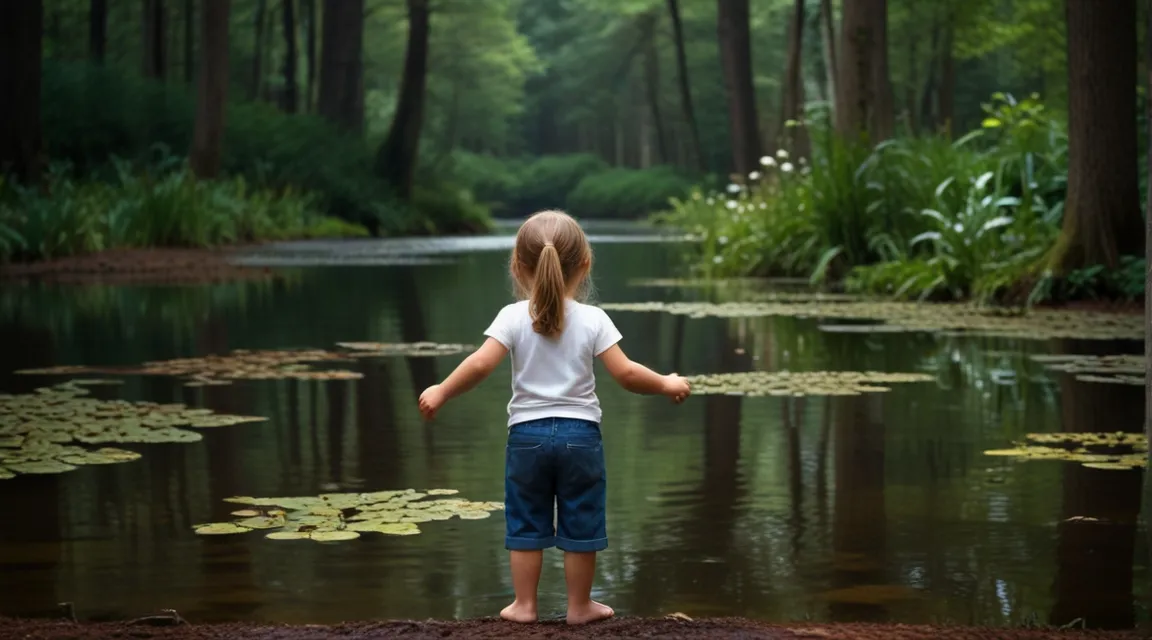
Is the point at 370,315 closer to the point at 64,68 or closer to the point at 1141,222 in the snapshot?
the point at 1141,222

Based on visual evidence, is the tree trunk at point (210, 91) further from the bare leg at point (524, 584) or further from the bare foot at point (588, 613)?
the bare foot at point (588, 613)

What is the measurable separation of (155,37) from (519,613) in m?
42.2

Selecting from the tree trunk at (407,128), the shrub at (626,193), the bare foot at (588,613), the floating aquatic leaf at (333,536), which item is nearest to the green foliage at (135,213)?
the tree trunk at (407,128)

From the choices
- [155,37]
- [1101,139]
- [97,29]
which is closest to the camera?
[1101,139]

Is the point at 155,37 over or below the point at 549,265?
over

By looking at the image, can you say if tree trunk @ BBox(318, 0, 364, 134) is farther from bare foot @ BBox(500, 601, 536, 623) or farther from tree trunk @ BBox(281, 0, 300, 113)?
bare foot @ BBox(500, 601, 536, 623)

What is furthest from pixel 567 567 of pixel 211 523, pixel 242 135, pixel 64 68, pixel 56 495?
pixel 242 135

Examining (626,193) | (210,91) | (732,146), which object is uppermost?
(210,91)

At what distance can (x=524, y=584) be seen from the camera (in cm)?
475

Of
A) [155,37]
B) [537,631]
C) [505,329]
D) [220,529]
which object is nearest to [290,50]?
[155,37]

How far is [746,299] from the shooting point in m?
18.8

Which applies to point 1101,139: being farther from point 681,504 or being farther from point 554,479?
point 554,479

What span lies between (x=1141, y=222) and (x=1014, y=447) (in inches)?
338

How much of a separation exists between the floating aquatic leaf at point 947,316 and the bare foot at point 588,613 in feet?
30.1
